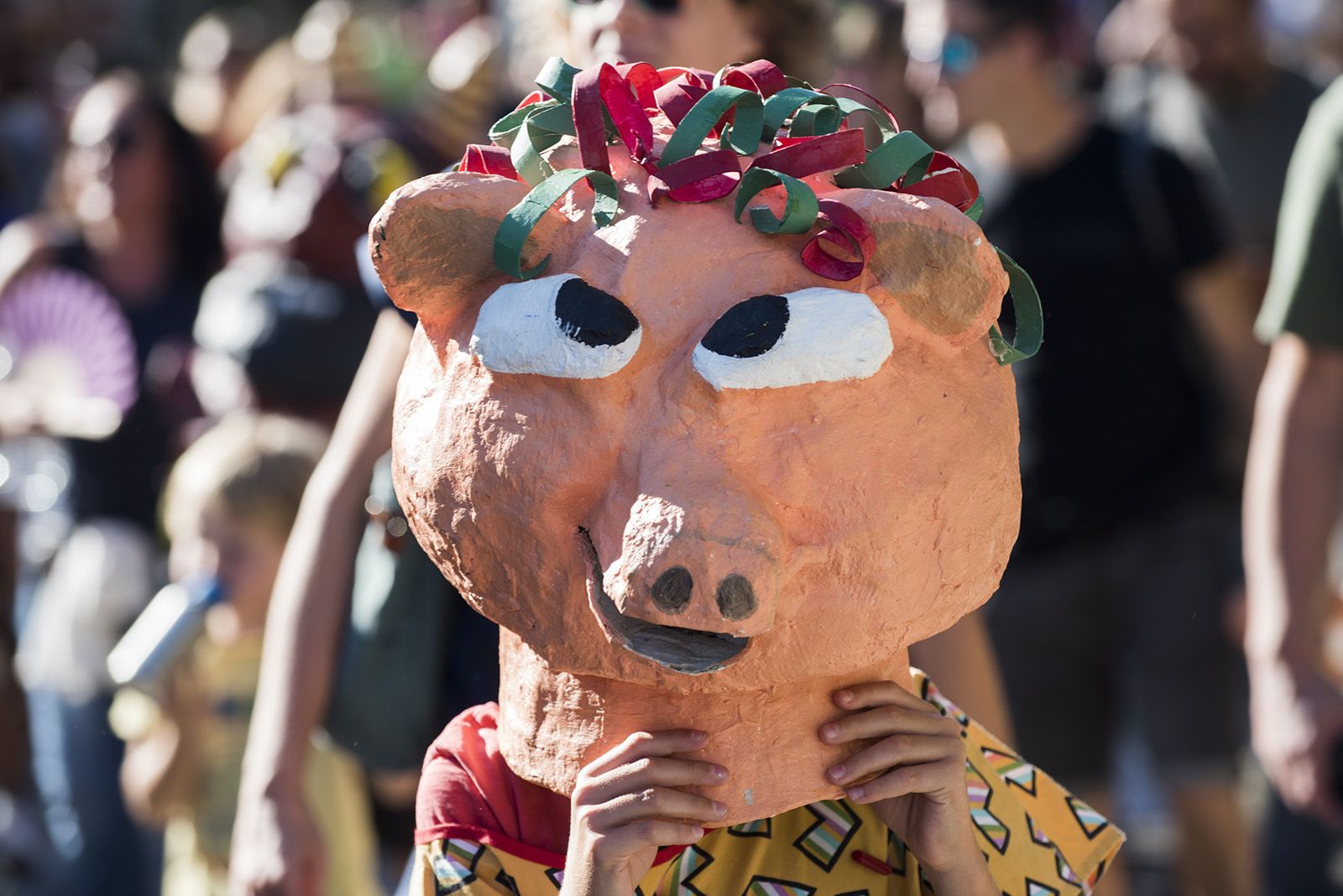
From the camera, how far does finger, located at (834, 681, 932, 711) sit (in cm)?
189

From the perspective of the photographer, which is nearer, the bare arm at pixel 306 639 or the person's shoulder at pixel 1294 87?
the bare arm at pixel 306 639

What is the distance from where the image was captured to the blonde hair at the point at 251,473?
4055mm

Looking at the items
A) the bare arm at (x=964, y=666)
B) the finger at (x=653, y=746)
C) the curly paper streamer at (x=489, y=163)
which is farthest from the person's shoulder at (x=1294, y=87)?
the finger at (x=653, y=746)

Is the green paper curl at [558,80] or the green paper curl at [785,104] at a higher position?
the green paper curl at [785,104]

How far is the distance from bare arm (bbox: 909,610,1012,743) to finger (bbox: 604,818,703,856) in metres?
0.83

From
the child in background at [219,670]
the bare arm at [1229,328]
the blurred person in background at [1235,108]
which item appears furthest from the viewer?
the blurred person in background at [1235,108]

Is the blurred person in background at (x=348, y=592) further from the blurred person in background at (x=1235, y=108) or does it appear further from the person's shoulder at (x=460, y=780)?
the blurred person in background at (x=1235, y=108)

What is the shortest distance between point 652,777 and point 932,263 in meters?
0.60

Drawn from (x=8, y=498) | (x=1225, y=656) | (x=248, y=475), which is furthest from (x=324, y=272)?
(x=1225, y=656)

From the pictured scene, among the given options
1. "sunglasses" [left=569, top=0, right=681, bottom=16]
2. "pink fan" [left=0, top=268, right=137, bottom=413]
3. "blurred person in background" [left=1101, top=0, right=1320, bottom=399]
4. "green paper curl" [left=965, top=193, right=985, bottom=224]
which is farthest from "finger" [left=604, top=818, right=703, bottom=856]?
"pink fan" [left=0, top=268, right=137, bottom=413]

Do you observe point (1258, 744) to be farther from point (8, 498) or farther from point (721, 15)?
point (8, 498)

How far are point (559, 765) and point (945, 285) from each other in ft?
2.17

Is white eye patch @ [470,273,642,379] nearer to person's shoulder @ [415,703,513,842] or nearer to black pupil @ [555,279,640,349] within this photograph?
black pupil @ [555,279,640,349]

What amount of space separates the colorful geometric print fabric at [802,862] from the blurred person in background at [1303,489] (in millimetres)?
1450
